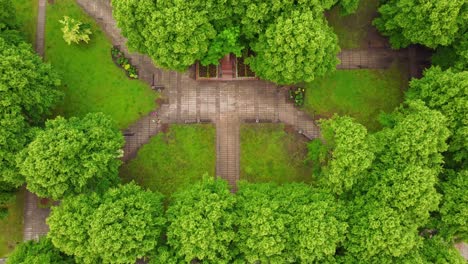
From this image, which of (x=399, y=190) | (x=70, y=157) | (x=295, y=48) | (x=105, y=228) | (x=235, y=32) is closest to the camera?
(x=105, y=228)

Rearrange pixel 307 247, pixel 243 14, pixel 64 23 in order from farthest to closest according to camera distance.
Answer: pixel 64 23 < pixel 243 14 < pixel 307 247

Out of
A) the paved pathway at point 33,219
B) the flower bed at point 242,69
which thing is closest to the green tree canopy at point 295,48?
the flower bed at point 242,69

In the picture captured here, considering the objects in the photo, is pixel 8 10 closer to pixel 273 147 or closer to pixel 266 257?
pixel 273 147

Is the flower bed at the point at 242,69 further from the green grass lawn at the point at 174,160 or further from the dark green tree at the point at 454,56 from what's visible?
the dark green tree at the point at 454,56

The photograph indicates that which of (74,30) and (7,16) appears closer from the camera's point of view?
(7,16)

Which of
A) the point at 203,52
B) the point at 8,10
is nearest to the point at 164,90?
the point at 203,52

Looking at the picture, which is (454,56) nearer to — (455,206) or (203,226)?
(455,206)

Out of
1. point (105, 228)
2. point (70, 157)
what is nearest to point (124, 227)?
point (105, 228)
